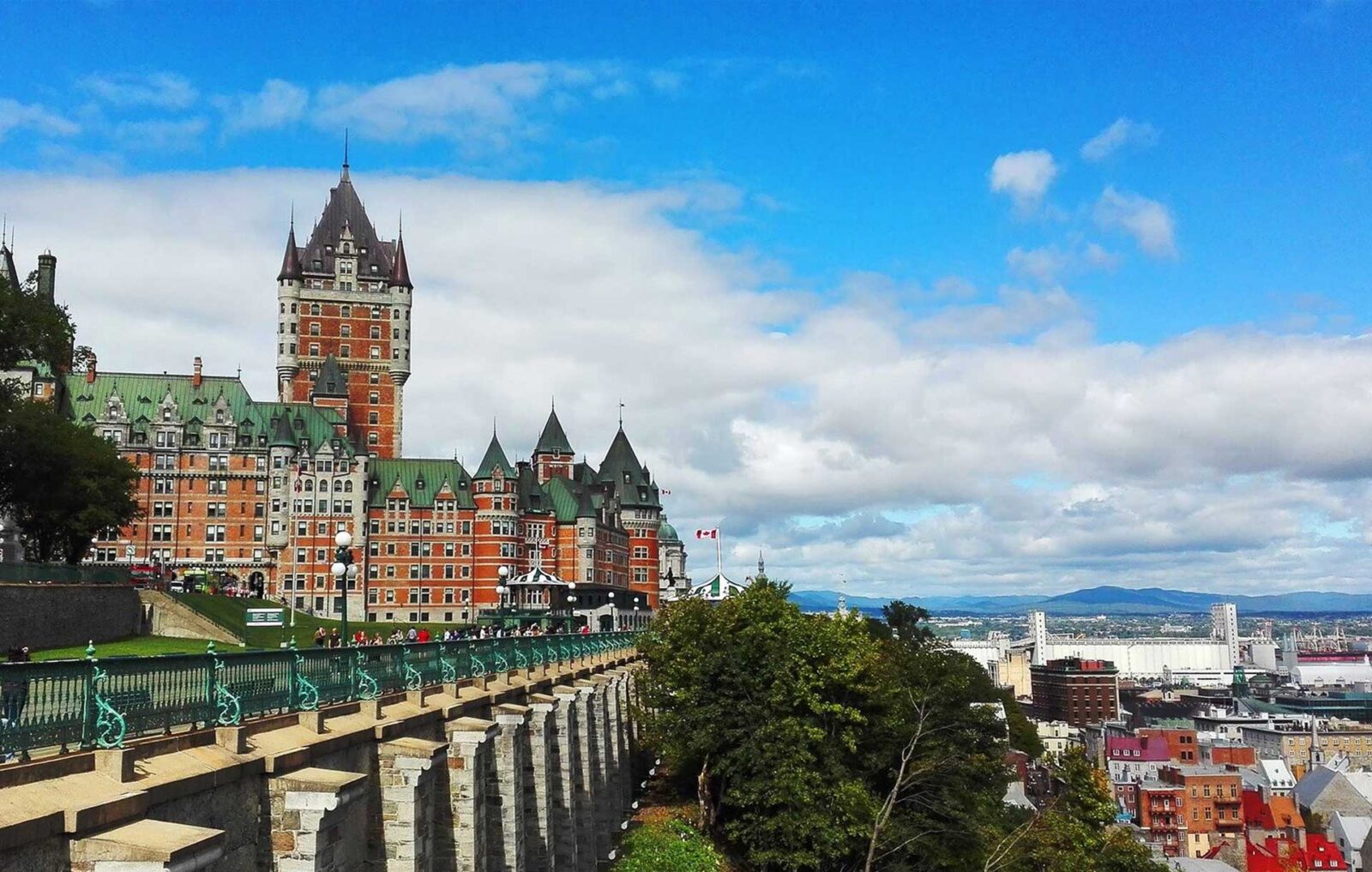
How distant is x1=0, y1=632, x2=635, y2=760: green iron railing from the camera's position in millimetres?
11773

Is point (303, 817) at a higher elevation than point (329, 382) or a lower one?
lower

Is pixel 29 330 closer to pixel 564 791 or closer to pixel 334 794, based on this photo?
pixel 564 791

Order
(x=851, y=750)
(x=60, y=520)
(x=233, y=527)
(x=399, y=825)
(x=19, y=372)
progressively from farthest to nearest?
(x=233, y=527) < (x=19, y=372) < (x=60, y=520) < (x=851, y=750) < (x=399, y=825)

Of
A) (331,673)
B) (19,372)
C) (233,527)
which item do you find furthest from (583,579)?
(331,673)

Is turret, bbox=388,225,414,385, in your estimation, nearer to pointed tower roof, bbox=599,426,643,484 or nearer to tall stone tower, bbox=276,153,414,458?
tall stone tower, bbox=276,153,414,458

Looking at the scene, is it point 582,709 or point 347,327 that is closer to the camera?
point 582,709

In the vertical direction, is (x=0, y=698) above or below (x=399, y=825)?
above

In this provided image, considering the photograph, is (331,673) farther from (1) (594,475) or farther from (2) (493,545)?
(1) (594,475)

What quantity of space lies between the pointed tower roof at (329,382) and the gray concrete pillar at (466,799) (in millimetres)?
116561

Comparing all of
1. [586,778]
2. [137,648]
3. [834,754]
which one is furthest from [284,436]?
[586,778]

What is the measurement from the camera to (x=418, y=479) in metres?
132

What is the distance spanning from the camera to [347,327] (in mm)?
140250

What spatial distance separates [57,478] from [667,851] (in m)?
41.4

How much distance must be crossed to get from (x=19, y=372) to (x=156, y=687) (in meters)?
95.3
